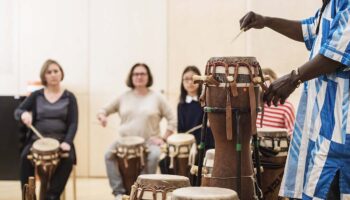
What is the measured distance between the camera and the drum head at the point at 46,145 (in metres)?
5.62

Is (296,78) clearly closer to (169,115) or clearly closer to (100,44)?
(169,115)

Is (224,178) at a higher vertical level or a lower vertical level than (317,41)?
lower

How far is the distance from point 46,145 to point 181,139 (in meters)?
1.24

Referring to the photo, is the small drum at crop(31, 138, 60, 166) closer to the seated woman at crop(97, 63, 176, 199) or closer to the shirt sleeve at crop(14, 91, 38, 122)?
the shirt sleeve at crop(14, 91, 38, 122)

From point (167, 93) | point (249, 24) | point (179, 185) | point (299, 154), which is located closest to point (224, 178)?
point (179, 185)

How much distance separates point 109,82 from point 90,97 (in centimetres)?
31

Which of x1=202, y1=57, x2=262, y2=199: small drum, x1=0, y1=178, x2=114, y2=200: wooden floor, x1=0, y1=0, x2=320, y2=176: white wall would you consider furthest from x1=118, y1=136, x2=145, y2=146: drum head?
x1=202, y1=57, x2=262, y2=199: small drum

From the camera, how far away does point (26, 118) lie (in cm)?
595

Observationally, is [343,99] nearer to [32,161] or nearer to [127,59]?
[32,161]

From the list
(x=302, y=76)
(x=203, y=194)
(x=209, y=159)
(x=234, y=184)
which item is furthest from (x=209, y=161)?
(x=302, y=76)

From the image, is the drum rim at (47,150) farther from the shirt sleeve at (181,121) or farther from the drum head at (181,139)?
the shirt sleeve at (181,121)

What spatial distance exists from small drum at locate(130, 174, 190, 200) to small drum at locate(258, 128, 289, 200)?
62 cm

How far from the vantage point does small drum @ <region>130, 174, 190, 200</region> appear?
3.24 metres

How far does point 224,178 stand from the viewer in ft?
10.5
